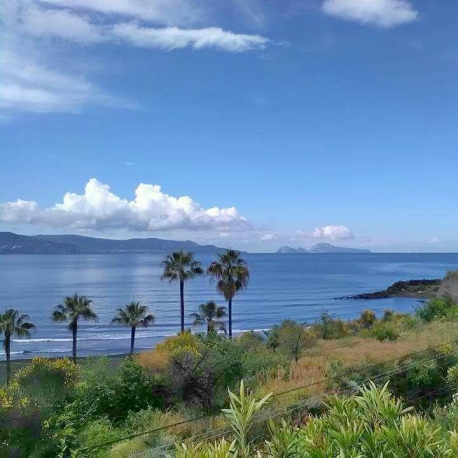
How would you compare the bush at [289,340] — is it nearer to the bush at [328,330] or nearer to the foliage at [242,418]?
the bush at [328,330]

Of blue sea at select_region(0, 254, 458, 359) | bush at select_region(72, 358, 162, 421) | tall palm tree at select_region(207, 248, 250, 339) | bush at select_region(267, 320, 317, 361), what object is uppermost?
tall palm tree at select_region(207, 248, 250, 339)

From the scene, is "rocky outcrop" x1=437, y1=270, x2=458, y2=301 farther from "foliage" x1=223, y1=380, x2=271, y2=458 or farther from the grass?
"foliage" x1=223, y1=380, x2=271, y2=458

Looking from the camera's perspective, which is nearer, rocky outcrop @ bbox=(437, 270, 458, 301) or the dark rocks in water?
rocky outcrop @ bbox=(437, 270, 458, 301)

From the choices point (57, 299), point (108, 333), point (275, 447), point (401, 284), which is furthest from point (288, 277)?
point (275, 447)

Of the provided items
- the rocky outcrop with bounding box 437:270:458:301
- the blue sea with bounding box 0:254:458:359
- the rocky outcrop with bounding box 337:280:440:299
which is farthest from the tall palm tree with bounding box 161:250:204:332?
the rocky outcrop with bounding box 337:280:440:299

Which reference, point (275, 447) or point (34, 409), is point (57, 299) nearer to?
point (34, 409)

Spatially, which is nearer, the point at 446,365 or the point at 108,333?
the point at 446,365

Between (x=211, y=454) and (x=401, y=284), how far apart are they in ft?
332

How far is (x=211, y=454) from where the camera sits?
3.48 metres

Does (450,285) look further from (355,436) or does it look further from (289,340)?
(355,436)

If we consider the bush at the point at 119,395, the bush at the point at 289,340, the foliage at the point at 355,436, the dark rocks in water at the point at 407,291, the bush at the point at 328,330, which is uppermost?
the foliage at the point at 355,436

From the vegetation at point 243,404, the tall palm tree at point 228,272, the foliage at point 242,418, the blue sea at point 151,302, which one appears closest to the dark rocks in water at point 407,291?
the blue sea at point 151,302

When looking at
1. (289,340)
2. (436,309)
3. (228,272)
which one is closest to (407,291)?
(228,272)

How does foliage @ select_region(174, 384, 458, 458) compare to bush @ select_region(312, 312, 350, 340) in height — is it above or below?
above
